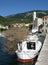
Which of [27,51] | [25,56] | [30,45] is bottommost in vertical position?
[25,56]

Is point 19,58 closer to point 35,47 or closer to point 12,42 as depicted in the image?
point 35,47

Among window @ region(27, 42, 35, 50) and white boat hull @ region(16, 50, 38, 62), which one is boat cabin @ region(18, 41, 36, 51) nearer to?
window @ region(27, 42, 35, 50)

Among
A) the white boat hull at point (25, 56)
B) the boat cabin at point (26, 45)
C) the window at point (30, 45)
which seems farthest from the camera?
the window at point (30, 45)

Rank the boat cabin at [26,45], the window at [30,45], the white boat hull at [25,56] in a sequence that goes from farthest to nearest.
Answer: the window at [30,45] < the boat cabin at [26,45] < the white boat hull at [25,56]

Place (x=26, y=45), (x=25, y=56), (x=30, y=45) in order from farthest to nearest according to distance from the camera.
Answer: (x=30, y=45)
(x=26, y=45)
(x=25, y=56)

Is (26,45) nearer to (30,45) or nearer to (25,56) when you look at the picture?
(30,45)

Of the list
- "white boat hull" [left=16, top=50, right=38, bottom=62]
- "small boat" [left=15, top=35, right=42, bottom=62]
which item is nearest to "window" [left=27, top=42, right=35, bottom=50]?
"small boat" [left=15, top=35, right=42, bottom=62]

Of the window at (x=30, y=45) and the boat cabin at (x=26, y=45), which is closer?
the boat cabin at (x=26, y=45)

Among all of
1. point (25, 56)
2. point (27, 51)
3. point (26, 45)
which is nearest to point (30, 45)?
point (26, 45)

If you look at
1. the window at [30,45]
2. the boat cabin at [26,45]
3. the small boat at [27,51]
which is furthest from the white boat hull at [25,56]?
the window at [30,45]

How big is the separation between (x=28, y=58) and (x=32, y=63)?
94 cm

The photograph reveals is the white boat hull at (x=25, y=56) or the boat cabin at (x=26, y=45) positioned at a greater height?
the boat cabin at (x=26, y=45)

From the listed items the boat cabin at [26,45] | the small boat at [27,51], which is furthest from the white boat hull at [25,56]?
the boat cabin at [26,45]

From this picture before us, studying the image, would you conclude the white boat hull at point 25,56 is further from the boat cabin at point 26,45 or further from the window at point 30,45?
the window at point 30,45
